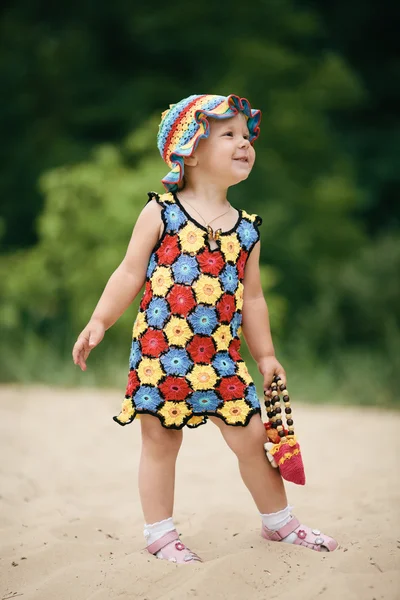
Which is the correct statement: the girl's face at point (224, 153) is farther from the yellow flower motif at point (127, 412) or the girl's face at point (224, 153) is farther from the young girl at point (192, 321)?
the yellow flower motif at point (127, 412)

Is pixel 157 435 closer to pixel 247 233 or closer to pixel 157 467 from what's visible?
pixel 157 467

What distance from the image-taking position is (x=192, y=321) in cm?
256

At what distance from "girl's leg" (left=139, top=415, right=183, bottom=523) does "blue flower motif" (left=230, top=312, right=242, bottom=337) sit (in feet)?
1.18

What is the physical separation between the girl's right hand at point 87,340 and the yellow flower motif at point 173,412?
286 millimetres

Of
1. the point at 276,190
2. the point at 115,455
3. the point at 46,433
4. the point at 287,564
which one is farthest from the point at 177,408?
the point at 276,190

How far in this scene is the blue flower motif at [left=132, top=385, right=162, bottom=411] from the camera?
8.35ft

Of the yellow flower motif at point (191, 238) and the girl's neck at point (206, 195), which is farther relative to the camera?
the girl's neck at point (206, 195)

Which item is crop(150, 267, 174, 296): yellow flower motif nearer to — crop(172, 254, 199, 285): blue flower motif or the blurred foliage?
crop(172, 254, 199, 285): blue flower motif

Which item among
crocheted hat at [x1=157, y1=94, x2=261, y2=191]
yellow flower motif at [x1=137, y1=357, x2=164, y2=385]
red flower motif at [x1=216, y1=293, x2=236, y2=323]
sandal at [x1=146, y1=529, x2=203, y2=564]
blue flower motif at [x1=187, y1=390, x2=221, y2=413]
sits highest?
crocheted hat at [x1=157, y1=94, x2=261, y2=191]

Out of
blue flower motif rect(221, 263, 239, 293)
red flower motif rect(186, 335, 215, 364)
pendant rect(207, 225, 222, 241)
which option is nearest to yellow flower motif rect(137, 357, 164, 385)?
red flower motif rect(186, 335, 215, 364)

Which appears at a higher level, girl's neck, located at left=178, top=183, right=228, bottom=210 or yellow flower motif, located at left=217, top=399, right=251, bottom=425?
girl's neck, located at left=178, top=183, right=228, bottom=210

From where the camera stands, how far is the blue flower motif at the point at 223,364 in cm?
257

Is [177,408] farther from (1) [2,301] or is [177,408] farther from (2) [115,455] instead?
(1) [2,301]

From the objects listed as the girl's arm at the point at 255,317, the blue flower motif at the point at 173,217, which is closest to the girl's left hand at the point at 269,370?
the girl's arm at the point at 255,317
